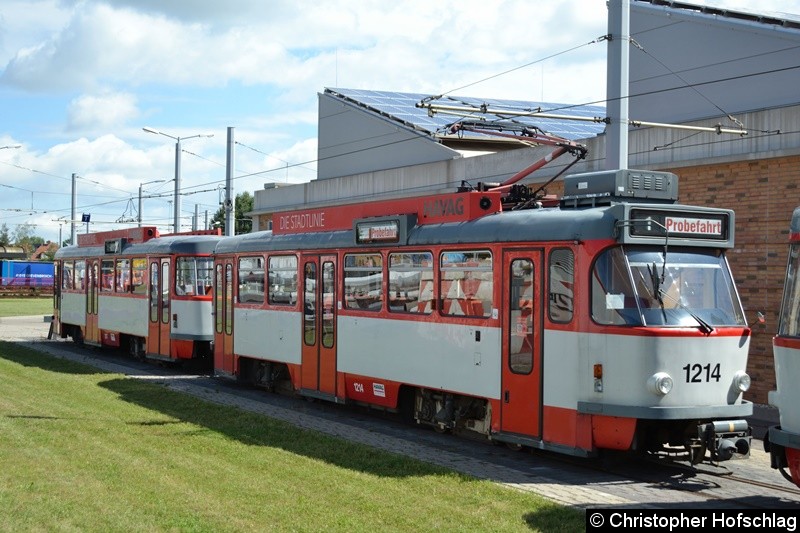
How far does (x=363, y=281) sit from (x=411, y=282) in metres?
1.30

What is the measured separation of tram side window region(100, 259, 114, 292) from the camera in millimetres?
25109

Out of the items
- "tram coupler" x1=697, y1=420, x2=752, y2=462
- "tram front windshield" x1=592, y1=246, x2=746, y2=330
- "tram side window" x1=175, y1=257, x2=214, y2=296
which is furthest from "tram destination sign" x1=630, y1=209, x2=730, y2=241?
"tram side window" x1=175, y1=257, x2=214, y2=296

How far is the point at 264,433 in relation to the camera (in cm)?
1281

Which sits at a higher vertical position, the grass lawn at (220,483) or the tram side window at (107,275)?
the tram side window at (107,275)

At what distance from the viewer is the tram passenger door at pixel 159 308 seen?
22.0 m

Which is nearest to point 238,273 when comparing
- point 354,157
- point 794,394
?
point 794,394

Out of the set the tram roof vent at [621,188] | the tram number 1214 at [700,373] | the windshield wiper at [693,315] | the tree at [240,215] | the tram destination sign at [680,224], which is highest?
the tree at [240,215]

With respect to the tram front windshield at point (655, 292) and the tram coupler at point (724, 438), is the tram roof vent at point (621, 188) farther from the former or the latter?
the tram coupler at point (724, 438)

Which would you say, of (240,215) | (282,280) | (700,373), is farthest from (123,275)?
(240,215)

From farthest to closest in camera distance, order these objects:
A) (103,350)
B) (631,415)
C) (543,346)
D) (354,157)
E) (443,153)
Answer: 1. (354,157)
2. (443,153)
3. (103,350)
4. (543,346)
5. (631,415)

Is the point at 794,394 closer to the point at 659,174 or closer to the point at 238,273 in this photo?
the point at 659,174

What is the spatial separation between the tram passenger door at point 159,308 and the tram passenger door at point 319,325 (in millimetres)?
6963

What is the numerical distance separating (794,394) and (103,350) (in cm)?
2217

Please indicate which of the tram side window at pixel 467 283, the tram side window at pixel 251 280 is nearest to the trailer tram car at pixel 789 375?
the tram side window at pixel 467 283
